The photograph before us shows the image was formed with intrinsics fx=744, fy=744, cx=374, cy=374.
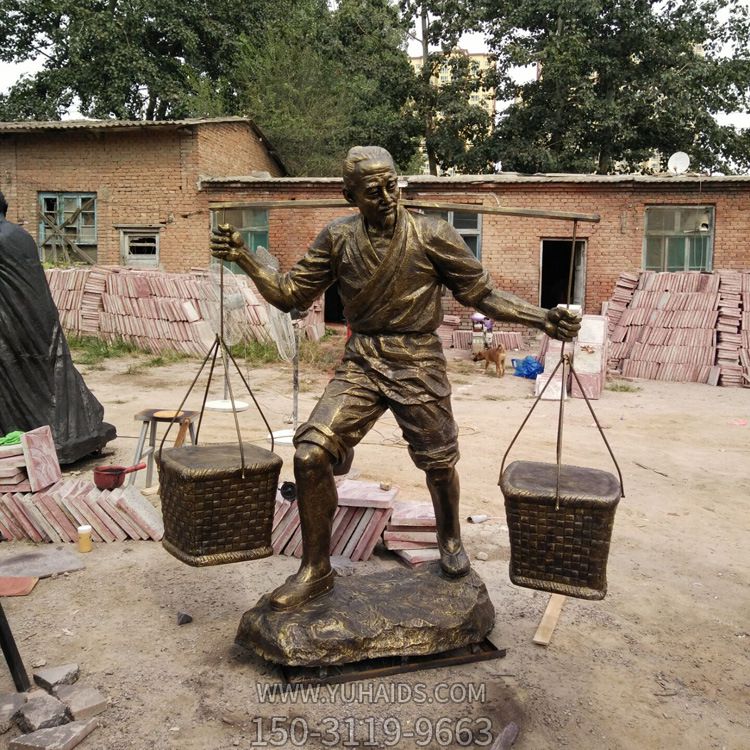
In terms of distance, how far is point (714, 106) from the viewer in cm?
2081

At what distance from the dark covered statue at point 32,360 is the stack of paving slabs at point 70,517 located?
1215 mm

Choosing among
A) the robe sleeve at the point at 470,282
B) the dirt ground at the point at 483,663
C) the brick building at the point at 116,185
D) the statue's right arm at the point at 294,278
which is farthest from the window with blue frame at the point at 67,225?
the robe sleeve at the point at 470,282

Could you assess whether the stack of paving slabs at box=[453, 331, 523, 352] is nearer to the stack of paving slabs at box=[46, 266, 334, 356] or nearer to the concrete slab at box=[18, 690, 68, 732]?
the stack of paving slabs at box=[46, 266, 334, 356]

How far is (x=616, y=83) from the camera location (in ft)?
68.2

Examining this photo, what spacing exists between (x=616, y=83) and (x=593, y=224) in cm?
708

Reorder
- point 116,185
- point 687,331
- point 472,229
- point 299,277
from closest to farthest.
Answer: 1. point 299,277
2. point 687,331
3. point 472,229
4. point 116,185

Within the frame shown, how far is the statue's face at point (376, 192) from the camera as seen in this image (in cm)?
329

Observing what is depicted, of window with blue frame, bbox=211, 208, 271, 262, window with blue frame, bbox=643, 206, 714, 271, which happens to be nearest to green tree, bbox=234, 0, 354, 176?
window with blue frame, bbox=211, 208, 271, 262

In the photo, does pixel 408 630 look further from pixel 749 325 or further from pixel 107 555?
pixel 749 325

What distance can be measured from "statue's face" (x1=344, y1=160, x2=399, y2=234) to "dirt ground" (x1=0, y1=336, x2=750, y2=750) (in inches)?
82.6

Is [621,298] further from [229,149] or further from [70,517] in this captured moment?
[70,517]

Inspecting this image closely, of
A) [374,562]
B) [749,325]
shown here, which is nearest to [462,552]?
[374,562]

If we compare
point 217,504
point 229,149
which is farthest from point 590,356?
point 229,149

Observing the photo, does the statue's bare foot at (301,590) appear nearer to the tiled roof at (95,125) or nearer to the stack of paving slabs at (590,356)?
the stack of paving slabs at (590,356)
